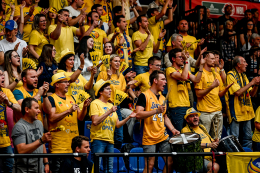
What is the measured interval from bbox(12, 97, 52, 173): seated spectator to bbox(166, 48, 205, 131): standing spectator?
11.6 feet

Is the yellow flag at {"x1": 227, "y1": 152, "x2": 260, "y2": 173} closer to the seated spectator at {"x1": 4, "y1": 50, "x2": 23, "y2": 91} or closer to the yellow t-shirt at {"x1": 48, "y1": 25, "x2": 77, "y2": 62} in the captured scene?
the seated spectator at {"x1": 4, "y1": 50, "x2": 23, "y2": 91}

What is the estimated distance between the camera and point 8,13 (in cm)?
1045

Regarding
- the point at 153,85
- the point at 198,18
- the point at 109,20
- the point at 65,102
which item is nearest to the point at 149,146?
the point at 153,85

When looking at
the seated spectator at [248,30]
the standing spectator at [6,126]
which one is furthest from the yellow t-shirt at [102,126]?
the seated spectator at [248,30]

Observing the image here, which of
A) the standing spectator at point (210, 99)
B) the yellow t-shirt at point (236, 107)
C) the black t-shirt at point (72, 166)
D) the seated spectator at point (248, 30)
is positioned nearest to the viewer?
the black t-shirt at point (72, 166)

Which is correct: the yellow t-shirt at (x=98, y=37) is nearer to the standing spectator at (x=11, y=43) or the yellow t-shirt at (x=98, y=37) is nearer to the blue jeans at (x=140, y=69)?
the blue jeans at (x=140, y=69)

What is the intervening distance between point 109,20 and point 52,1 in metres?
1.69

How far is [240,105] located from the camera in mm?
9336

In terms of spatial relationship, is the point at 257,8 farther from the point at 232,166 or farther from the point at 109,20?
the point at 232,166

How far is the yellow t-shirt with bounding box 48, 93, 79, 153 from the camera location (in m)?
6.49

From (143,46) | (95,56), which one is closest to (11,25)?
(95,56)

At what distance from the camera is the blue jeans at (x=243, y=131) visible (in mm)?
9095

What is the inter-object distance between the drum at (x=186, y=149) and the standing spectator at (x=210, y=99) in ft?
8.18

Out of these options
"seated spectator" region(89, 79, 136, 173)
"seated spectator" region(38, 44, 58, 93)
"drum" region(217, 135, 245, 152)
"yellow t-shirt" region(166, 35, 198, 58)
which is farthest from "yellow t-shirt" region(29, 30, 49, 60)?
"drum" region(217, 135, 245, 152)
